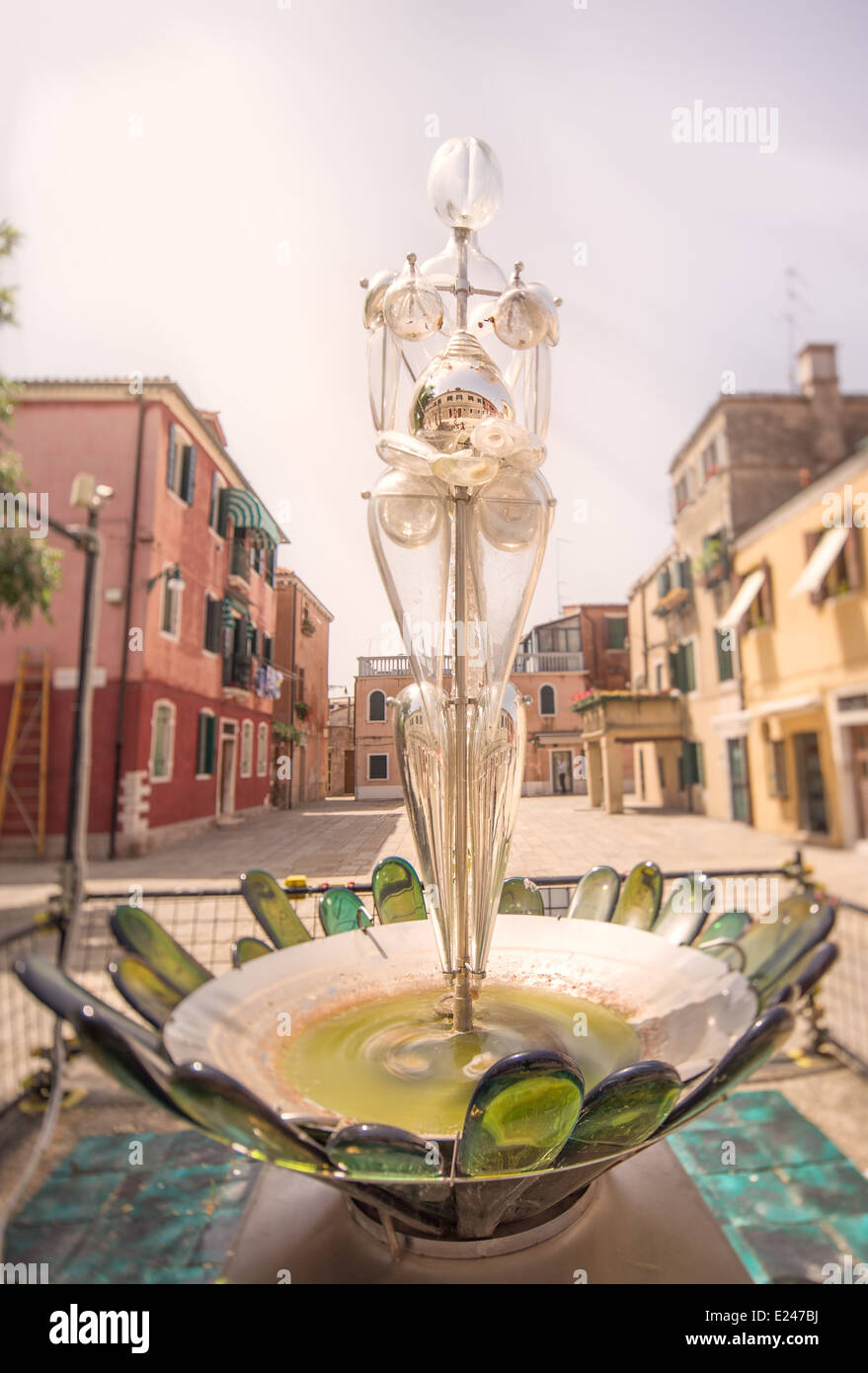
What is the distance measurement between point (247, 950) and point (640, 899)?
1029 millimetres

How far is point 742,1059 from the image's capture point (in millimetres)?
766

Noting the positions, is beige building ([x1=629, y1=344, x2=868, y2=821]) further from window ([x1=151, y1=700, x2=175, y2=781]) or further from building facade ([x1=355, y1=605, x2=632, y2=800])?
window ([x1=151, y1=700, x2=175, y2=781])

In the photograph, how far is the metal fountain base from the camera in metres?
0.95

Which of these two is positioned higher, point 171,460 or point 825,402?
point 825,402

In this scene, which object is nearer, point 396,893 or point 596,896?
point 596,896

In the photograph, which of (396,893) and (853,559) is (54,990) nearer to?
(396,893)

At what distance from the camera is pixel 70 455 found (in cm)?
739

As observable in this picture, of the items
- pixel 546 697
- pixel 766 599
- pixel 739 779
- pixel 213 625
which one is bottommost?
pixel 739 779

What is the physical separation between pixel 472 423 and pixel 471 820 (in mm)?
826

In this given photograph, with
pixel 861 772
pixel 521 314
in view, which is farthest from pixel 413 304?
pixel 861 772

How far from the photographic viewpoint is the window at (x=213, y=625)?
34.1 ft

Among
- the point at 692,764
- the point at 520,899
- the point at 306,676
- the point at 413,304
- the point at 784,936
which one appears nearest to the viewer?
the point at 784,936
